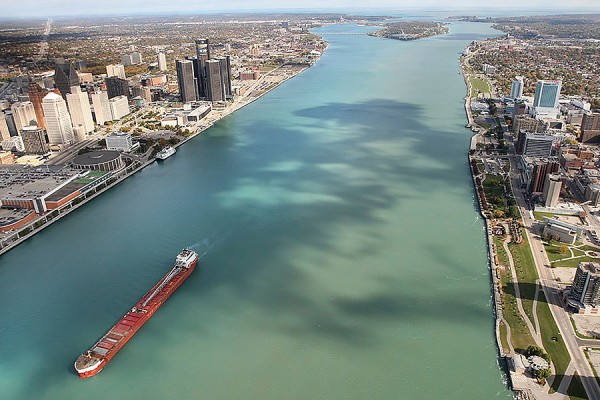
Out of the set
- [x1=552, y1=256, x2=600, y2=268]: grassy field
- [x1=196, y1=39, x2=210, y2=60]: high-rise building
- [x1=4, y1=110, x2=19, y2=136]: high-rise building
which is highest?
[x1=196, y1=39, x2=210, y2=60]: high-rise building

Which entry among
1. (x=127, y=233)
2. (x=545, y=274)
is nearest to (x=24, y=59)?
(x=127, y=233)

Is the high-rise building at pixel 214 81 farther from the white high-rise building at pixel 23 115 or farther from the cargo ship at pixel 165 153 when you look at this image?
the white high-rise building at pixel 23 115

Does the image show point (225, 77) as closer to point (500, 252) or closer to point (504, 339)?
point (500, 252)

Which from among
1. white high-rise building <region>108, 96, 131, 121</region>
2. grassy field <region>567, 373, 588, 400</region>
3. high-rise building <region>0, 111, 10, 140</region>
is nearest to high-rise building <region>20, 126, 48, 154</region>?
high-rise building <region>0, 111, 10, 140</region>

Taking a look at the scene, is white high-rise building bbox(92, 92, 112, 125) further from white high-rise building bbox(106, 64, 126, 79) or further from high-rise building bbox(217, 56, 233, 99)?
white high-rise building bbox(106, 64, 126, 79)

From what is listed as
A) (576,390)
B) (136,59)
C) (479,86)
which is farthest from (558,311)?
(136,59)
